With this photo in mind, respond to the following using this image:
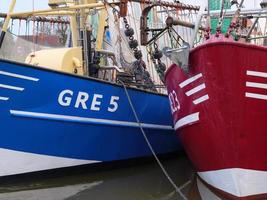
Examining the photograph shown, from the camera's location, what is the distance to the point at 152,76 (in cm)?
900

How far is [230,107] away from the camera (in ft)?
17.7

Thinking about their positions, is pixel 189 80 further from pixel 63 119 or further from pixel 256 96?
pixel 63 119

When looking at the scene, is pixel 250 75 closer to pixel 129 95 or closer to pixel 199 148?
pixel 199 148

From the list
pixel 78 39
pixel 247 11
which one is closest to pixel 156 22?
pixel 78 39

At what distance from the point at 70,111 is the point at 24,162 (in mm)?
933

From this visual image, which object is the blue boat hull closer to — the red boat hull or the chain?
the chain

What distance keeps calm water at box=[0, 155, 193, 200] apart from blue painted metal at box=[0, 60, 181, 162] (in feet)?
1.07

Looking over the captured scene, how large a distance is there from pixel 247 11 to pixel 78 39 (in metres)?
3.22

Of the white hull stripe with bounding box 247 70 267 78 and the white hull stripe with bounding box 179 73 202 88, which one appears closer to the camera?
the white hull stripe with bounding box 247 70 267 78

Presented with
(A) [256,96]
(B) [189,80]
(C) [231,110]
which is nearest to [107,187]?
(B) [189,80]

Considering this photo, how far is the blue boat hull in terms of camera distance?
679 cm

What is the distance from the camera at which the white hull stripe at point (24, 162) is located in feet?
22.8

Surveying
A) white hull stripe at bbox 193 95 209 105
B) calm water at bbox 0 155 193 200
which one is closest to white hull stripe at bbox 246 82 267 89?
white hull stripe at bbox 193 95 209 105

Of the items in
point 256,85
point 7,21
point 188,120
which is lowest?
point 188,120
